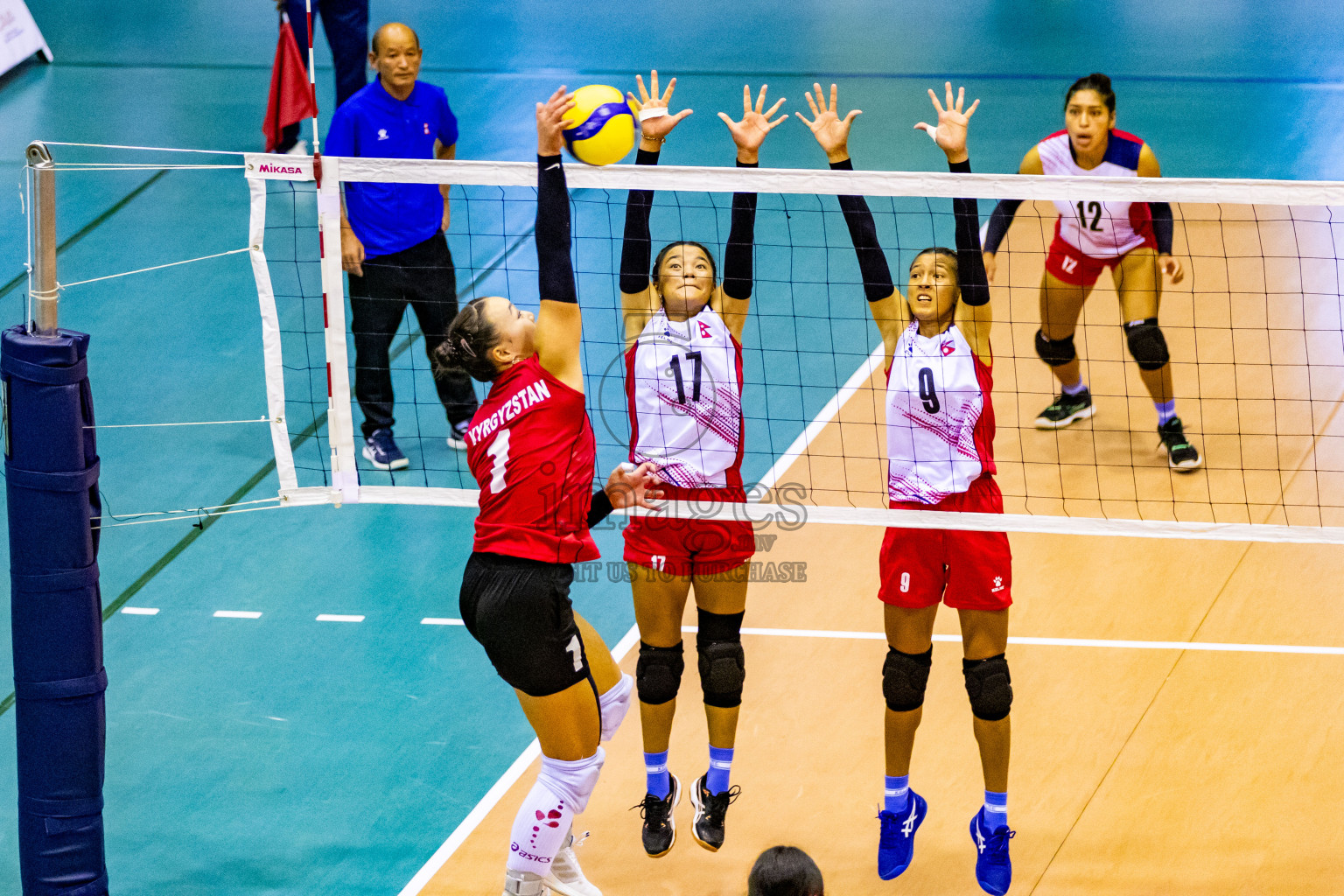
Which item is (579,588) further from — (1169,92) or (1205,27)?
(1205,27)

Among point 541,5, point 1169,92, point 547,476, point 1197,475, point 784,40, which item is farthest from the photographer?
point 541,5

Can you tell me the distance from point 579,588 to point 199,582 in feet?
6.07

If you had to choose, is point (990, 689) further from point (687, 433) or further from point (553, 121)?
point (553, 121)

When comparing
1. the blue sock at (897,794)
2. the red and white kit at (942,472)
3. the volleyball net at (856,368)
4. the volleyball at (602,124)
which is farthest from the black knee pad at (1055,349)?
the blue sock at (897,794)

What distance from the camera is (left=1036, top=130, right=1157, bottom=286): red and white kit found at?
719 cm

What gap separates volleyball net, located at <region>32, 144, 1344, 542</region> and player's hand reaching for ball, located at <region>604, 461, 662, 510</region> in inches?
5.8

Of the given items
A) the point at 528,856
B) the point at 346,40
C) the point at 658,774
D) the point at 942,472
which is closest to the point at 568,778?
the point at 528,856

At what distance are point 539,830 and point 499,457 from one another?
120cm

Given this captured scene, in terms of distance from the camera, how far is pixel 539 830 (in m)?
4.54

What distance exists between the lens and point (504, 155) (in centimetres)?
1102

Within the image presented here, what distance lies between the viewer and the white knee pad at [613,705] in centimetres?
491

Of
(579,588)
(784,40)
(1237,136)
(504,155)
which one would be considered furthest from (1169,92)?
(579,588)

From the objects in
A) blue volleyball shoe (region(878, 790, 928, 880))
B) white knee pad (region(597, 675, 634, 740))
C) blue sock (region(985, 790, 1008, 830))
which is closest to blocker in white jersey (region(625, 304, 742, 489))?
white knee pad (region(597, 675, 634, 740))

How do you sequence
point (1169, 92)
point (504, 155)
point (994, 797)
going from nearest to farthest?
point (994, 797) → point (504, 155) → point (1169, 92)
